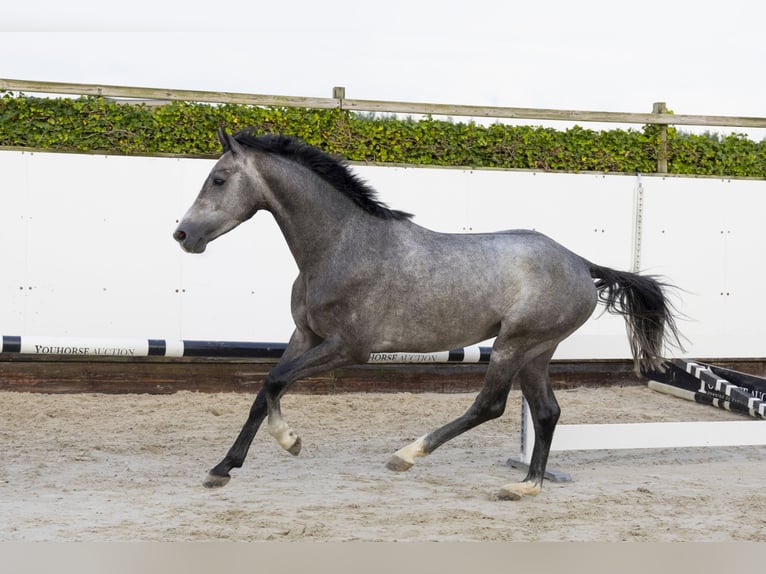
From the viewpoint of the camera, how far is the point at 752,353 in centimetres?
848

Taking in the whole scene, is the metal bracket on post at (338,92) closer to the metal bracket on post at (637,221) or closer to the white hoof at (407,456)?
the metal bracket on post at (637,221)

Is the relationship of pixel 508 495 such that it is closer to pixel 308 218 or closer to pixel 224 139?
pixel 308 218

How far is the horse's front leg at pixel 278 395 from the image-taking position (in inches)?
178

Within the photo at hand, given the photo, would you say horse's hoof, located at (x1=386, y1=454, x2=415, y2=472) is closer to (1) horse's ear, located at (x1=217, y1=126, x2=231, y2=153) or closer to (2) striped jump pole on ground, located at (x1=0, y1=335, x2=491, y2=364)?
(2) striped jump pole on ground, located at (x1=0, y1=335, x2=491, y2=364)

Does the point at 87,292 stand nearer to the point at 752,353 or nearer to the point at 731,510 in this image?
the point at 731,510

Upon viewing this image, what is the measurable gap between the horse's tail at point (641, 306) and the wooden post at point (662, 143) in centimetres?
334

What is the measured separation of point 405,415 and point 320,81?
331 centimetres

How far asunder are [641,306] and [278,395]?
229cm

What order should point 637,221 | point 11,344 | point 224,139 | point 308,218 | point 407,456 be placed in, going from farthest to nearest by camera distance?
1. point 637,221
2. point 11,344
3. point 407,456
4. point 308,218
5. point 224,139

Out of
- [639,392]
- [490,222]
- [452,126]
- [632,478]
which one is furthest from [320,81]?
[632,478]

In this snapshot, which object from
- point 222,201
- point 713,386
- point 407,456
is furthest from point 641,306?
point 222,201

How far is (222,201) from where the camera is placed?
4.55 meters

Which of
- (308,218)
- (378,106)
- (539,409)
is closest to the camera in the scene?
(308,218)

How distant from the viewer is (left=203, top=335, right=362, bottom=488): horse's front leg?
14.9ft
